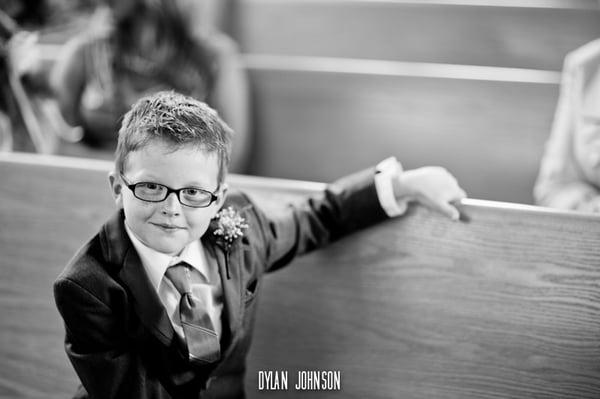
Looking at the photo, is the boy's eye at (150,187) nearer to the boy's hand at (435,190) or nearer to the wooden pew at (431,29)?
the boy's hand at (435,190)

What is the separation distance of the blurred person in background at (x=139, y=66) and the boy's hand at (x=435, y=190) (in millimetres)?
1123

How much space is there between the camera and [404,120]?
6.86ft

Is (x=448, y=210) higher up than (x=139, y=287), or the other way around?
(x=448, y=210)

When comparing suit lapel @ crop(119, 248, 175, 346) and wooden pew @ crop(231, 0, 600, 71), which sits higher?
wooden pew @ crop(231, 0, 600, 71)

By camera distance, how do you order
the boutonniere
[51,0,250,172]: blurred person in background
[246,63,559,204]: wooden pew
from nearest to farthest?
the boutonniere < [246,63,559,204]: wooden pew < [51,0,250,172]: blurred person in background

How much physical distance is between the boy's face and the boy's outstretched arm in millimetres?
319

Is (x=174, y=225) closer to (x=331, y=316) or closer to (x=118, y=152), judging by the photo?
(x=118, y=152)

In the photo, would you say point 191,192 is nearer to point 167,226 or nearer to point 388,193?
point 167,226

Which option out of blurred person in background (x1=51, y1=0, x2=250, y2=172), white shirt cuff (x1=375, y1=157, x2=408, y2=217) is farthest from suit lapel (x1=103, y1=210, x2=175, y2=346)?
blurred person in background (x1=51, y1=0, x2=250, y2=172)

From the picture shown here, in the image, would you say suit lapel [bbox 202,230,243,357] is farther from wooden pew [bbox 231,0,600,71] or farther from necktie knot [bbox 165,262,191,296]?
wooden pew [bbox 231,0,600,71]

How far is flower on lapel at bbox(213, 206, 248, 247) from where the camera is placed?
42.4 inches

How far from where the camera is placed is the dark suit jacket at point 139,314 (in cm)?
97

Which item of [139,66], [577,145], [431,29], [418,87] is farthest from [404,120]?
[139,66]

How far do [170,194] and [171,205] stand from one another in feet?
0.06
